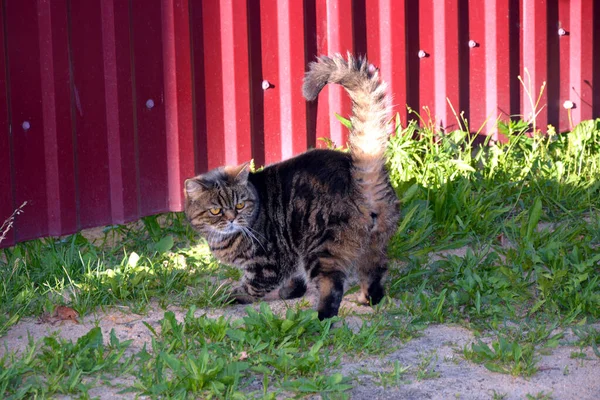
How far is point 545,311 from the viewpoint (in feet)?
16.5

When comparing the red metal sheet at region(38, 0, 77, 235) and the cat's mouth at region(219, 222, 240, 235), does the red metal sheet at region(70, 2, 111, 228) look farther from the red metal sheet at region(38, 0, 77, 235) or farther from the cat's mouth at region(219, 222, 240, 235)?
the cat's mouth at region(219, 222, 240, 235)

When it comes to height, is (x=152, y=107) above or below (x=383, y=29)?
below

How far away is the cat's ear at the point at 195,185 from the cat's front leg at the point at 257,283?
0.59m

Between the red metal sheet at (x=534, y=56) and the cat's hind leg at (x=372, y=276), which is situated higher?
the red metal sheet at (x=534, y=56)

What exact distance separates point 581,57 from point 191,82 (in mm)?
3858

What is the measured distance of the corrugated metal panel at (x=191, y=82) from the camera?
6.18 m

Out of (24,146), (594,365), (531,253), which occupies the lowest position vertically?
(594,365)

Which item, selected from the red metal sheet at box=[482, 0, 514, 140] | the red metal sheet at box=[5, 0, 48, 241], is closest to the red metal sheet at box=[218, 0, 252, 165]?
the red metal sheet at box=[5, 0, 48, 241]

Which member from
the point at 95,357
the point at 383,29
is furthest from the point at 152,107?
the point at 95,357

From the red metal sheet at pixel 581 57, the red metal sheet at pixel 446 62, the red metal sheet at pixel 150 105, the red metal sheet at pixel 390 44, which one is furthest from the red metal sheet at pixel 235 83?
the red metal sheet at pixel 581 57

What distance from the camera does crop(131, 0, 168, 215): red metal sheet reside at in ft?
21.2

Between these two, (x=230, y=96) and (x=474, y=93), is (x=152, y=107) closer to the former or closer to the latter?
(x=230, y=96)

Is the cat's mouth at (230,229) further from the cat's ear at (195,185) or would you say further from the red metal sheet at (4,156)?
the red metal sheet at (4,156)

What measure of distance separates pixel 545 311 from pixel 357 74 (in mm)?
1755
